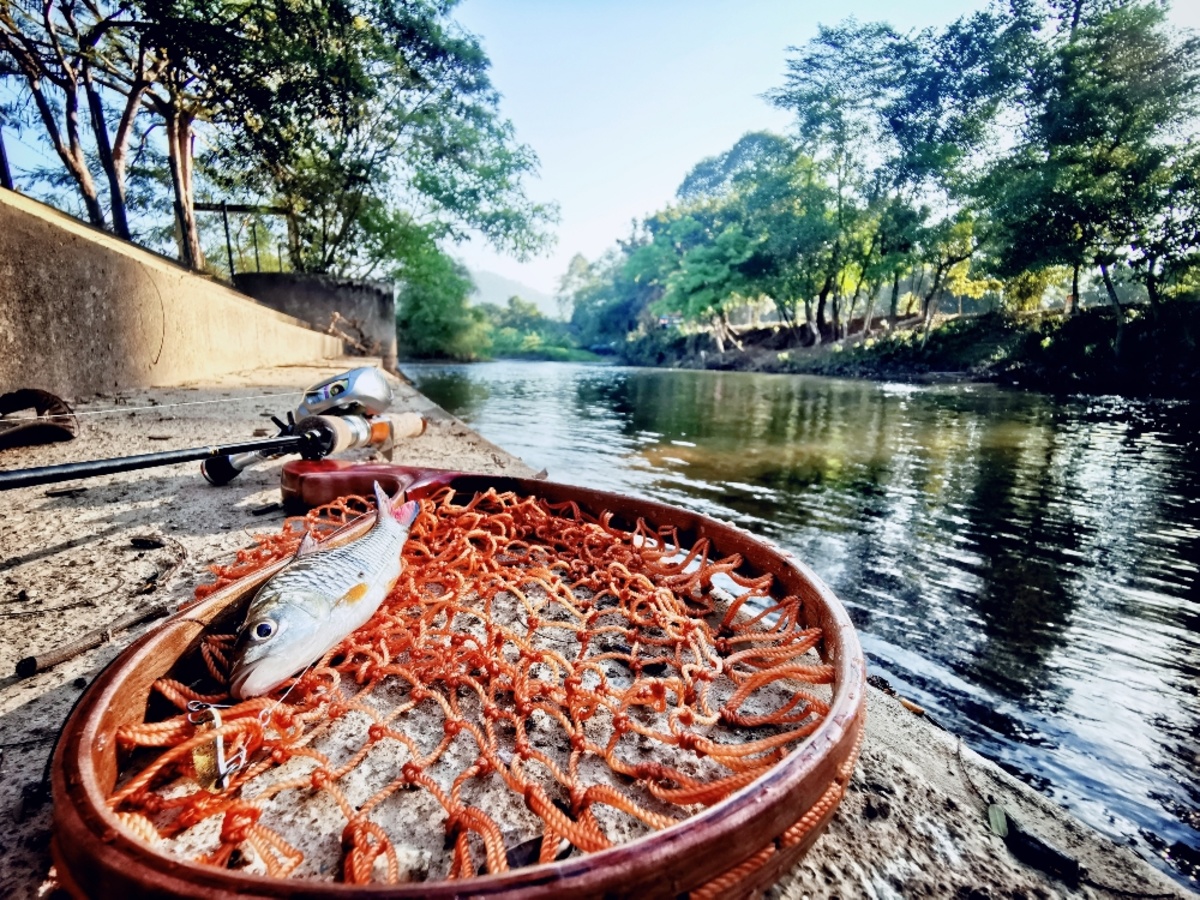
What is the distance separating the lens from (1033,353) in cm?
2220

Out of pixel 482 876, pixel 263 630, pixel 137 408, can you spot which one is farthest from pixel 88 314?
pixel 482 876

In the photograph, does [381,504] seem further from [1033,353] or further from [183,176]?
[1033,353]

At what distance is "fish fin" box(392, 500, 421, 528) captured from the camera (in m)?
2.10

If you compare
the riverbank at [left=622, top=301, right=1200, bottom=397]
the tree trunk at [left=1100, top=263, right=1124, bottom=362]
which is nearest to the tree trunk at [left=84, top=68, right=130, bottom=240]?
the riverbank at [left=622, top=301, right=1200, bottom=397]

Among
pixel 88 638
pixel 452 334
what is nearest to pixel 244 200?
pixel 452 334

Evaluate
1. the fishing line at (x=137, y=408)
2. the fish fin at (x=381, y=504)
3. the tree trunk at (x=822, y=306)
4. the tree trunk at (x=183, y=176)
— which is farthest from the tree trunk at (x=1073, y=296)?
the tree trunk at (x=183, y=176)

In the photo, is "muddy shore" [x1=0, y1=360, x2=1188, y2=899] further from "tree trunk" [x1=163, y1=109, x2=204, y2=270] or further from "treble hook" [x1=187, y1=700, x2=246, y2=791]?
"tree trunk" [x1=163, y1=109, x2=204, y2=270]

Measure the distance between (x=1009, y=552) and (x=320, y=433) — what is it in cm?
559

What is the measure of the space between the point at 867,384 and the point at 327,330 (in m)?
21.0

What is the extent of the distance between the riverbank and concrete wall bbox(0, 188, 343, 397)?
2490cm

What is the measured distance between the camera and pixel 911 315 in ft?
118

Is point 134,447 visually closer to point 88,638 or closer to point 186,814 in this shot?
point 88,638

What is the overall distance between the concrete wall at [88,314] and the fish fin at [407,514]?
4614 millimetres

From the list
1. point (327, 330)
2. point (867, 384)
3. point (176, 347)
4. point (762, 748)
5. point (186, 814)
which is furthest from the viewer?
point (867, 384)
